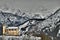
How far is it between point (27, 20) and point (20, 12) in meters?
0.24

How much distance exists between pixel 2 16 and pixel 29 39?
81 cm

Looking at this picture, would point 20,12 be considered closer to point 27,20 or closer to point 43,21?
point 27,20

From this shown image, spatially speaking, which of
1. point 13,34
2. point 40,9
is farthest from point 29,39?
point 40,9

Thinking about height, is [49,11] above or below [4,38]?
above

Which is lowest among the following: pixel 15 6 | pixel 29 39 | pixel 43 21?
pixel 29 39

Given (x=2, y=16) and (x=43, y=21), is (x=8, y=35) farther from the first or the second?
(x=43, y=21)

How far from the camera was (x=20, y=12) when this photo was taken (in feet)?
16.9

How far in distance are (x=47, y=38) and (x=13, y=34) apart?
0.77 meters

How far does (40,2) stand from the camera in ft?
16.9

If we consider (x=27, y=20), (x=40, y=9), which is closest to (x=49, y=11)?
(x=40, y=9)

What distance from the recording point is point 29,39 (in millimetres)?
5039

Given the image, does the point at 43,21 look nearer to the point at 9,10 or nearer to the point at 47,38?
the point at 47,38

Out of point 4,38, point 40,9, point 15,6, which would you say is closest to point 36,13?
point 40,9

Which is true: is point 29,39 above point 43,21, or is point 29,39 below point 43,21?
below
